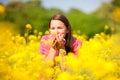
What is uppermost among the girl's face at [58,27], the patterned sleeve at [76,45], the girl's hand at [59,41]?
the girl's face at [58,27]

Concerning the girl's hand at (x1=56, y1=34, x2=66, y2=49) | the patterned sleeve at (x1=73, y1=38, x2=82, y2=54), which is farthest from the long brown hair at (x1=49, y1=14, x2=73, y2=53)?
the girl's hand at (x1=56, y1=34, x2=66, y2=49)

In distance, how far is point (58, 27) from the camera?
149 inches

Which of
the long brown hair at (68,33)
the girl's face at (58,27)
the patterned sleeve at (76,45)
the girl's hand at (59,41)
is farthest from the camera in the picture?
the patterned sleeve at (76,45)

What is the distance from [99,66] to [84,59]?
27 centimetres

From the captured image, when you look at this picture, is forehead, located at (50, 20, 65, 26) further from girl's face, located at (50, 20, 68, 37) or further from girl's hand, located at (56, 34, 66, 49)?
girl's hand, located at (56, 34, 66, 49)

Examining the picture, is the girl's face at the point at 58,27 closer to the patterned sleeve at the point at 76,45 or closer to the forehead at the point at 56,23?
the forehead at the point at 56,23

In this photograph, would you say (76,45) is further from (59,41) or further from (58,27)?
(59,41)

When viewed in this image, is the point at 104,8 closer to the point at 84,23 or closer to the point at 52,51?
the point at 84,23

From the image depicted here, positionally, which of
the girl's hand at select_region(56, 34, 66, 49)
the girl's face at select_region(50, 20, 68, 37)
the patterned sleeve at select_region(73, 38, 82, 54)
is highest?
the girl's face at select_region(50, 20, 68, 37)

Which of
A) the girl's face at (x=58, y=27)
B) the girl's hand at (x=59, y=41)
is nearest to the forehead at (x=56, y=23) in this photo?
the girl's face at (x=58, y=27)

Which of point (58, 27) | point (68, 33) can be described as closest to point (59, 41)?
point (58, 27)

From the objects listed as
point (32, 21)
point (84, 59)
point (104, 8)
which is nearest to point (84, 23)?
point (32, 21)

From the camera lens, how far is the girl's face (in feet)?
12.2

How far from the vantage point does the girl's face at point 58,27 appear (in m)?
3.72
